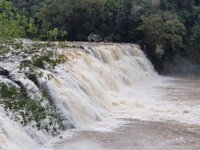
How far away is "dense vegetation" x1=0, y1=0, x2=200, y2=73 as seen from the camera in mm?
29016

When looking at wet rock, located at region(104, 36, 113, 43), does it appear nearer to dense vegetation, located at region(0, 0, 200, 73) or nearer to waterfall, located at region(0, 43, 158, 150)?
dense vegetation, located at region(0, 0, 200, 73)

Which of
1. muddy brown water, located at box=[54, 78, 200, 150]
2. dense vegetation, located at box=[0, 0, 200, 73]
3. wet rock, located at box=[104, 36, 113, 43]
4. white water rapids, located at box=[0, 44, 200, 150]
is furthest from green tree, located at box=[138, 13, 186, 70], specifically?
muddy brown water, located at box=[54, 78, 200, 150]

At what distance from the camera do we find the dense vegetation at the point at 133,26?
29.0 meters

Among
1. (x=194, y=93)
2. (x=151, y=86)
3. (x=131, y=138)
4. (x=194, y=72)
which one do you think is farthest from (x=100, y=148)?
(x=194, y=72)

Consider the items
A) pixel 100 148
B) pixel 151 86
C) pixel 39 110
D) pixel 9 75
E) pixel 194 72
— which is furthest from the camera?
pixel 194 72

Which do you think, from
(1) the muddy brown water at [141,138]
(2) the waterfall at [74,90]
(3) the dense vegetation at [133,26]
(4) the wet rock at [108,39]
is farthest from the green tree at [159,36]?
(1) the muddy brown water at [141,138]

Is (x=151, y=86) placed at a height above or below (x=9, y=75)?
below

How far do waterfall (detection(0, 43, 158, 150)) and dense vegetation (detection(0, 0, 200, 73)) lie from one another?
7.66 m

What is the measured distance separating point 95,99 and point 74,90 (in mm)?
1086

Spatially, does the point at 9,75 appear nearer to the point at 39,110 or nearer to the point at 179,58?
the point at 39,110

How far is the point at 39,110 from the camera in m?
11.2

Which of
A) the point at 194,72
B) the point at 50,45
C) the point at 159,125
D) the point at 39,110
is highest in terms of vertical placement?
the point at 50,45

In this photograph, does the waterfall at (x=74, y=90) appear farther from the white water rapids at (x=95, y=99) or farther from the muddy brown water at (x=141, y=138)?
the muddy brown water at (x=141, y=138)

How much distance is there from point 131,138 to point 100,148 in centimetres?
122
